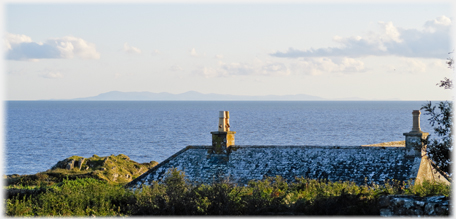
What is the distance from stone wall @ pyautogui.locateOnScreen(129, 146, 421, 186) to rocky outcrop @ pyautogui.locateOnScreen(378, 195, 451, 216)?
10.9 metres

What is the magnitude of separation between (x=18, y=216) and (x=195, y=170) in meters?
12.7

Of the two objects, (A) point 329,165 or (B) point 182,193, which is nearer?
(B) point 182,193

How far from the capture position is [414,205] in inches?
430

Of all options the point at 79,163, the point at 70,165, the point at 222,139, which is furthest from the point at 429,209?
the point at 79,163

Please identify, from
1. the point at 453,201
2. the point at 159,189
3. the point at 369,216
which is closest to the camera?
the point at 453,201

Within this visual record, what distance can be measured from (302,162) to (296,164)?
12.4 inches

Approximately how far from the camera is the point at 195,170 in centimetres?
2514

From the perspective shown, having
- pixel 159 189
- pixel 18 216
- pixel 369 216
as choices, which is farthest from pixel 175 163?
pixel 369 216

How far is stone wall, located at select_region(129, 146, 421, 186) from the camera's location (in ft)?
74.3

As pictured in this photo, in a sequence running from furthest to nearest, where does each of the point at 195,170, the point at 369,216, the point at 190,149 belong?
1. the point at 190,149
2. the point at 195,170
3. the point at 369,216

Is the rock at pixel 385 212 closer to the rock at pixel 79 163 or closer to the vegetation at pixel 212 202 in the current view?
the vegetation at pixel 212 202

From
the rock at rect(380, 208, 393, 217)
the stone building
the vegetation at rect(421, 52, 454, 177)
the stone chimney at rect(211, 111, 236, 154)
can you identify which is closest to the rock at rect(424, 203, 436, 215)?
the rock at rect(380, 208, 393, 217)

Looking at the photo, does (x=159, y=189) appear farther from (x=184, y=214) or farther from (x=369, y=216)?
(x=369, y=216)

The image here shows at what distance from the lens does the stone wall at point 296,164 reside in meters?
22.6
